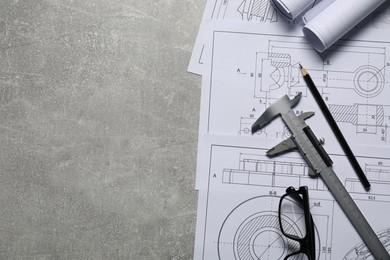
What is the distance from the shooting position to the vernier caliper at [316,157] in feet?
2.73

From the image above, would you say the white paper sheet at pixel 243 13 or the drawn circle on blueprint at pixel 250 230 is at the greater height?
the white paper sheet at pixel 243 13

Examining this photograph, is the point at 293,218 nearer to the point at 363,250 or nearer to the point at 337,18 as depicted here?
the point at 363,250

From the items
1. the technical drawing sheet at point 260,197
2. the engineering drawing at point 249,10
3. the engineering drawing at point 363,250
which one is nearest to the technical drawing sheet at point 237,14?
the engineering drawing at point 249,10

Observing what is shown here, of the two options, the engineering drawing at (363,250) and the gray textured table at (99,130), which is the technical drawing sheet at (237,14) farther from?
the engineering drawing at (363,250)

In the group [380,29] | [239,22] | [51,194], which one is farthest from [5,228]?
[380,29]

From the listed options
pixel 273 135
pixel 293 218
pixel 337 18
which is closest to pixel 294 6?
pixel 337 18

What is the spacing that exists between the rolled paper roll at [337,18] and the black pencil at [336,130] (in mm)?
61

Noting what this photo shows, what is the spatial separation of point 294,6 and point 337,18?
6 cm

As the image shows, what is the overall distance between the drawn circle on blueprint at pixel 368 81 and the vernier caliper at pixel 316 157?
83 millimetres

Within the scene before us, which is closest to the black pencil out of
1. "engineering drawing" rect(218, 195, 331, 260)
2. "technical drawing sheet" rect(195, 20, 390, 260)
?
"technical drawing sheet" rect(195, 20, 390, 260)

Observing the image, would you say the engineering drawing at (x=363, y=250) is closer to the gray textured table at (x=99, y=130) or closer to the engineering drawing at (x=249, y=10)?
the gray textured table at (x=99, y=130)

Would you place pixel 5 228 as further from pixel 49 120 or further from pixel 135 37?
pixel 135 37

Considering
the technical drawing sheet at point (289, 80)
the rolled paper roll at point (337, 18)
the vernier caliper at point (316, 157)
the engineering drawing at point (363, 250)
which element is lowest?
the engineering drawing at point (363, 250)

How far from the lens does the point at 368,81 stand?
85 centimetres
